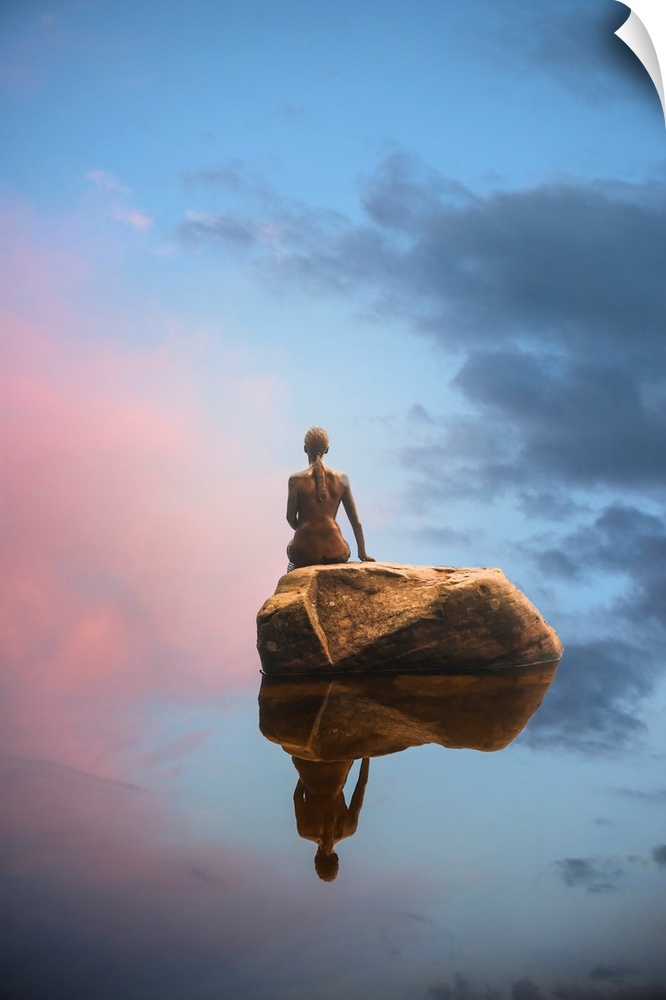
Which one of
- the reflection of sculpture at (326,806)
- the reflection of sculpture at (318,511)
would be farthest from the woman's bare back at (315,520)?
the reflection of sculpture at (326,806)

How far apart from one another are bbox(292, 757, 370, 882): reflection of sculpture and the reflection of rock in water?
147mm

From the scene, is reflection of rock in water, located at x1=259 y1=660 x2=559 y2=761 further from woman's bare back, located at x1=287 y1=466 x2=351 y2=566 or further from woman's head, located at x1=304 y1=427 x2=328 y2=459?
woman's head, located at x1=304 y1=427 x2=328 y2=459

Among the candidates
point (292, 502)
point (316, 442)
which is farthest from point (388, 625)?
point (316, 442)

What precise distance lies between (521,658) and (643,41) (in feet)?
17.8

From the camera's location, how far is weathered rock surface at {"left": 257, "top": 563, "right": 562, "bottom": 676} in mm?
6891

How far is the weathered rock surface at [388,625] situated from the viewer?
6891 mm

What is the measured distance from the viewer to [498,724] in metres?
4.99

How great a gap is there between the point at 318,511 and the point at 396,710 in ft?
8.69

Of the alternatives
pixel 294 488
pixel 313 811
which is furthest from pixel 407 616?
pixel 313 811

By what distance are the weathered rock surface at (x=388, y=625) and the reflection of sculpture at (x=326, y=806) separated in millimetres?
2513

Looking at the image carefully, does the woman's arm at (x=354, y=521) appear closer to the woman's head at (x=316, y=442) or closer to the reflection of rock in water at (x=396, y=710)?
the woman's head at (x=316, y=442)

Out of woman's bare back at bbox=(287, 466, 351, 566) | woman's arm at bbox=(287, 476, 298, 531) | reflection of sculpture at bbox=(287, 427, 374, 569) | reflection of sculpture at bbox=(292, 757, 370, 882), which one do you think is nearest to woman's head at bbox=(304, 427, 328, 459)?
reflection of sculpture at bbox=(287, 427, 374, 569)

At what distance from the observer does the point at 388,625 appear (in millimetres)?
7000

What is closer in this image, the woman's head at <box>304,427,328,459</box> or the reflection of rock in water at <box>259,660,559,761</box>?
the reflection of rock in water at <box>259,660,559,761</box>
